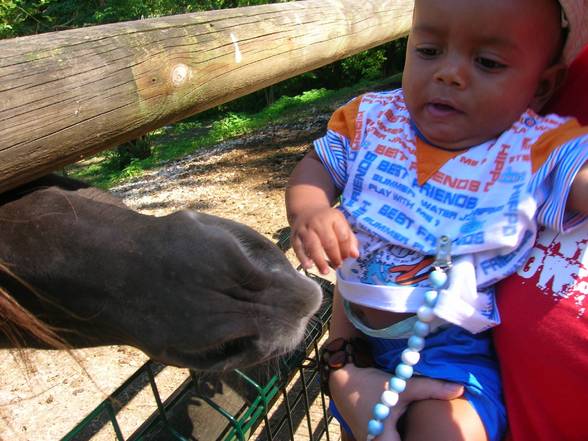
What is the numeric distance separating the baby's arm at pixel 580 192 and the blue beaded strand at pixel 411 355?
273mm

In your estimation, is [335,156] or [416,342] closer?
[416,342]

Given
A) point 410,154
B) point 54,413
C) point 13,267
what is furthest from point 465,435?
point 54,413

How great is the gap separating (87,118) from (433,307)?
829 millimetres

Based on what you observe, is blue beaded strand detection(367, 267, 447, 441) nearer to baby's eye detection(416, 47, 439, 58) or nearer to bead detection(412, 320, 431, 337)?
bead detection(412, 320, 431, 337)

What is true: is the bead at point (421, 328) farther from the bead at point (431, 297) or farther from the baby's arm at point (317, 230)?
the baby's arm at point (317, 230)

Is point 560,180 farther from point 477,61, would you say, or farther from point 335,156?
point 335,156

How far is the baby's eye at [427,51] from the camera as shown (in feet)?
3.75

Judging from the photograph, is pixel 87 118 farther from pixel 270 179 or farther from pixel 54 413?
pixel 270 179

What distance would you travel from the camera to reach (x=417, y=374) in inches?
44.8

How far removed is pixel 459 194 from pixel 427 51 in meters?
0.31

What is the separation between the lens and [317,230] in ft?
3.53

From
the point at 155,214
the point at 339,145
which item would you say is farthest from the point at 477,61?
the point at 155,214

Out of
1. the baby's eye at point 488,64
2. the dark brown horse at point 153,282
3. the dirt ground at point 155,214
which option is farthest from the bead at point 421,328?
the dirt ground at point 155,214

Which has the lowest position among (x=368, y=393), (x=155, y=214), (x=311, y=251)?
(x=155, y=214)
